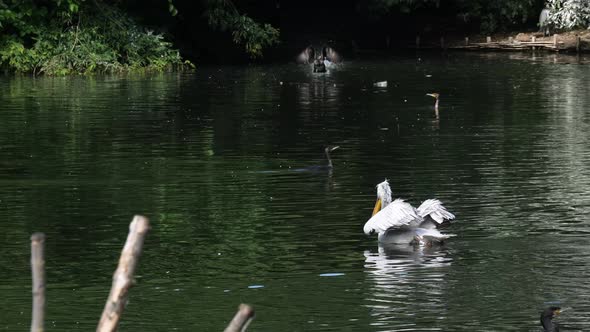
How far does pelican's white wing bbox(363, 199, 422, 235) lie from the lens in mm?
17156

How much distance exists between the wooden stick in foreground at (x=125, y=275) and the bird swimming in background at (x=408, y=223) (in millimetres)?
11510

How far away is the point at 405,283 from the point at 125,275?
32.8ft

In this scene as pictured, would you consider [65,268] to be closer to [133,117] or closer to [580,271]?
[580,271]

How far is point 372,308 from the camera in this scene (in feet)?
47.1

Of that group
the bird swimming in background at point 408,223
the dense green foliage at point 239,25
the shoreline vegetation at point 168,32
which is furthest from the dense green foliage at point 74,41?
the bird swimming in background at point 408,223

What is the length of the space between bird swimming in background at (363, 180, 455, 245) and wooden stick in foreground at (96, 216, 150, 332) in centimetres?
1151

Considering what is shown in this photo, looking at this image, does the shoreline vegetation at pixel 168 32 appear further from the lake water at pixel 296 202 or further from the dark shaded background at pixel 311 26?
the lake water at pixel 296 202

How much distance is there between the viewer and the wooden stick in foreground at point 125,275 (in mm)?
5691

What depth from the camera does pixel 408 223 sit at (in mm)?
17344

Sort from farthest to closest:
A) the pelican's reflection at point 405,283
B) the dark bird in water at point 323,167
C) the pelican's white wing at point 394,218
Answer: the dark bird in water at point 323,167 → the pelican's white wing at point 394,218 → the pelican's reflection at point 405,283

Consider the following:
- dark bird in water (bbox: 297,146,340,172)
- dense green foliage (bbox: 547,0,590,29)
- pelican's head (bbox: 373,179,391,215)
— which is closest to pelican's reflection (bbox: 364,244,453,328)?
pelican's head (bbox: 373,179,391,215)

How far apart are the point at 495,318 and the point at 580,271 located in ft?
8.52

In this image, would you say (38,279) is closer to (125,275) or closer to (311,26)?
(125,275)

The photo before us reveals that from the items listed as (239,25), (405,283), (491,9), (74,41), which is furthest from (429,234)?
(491,9)
